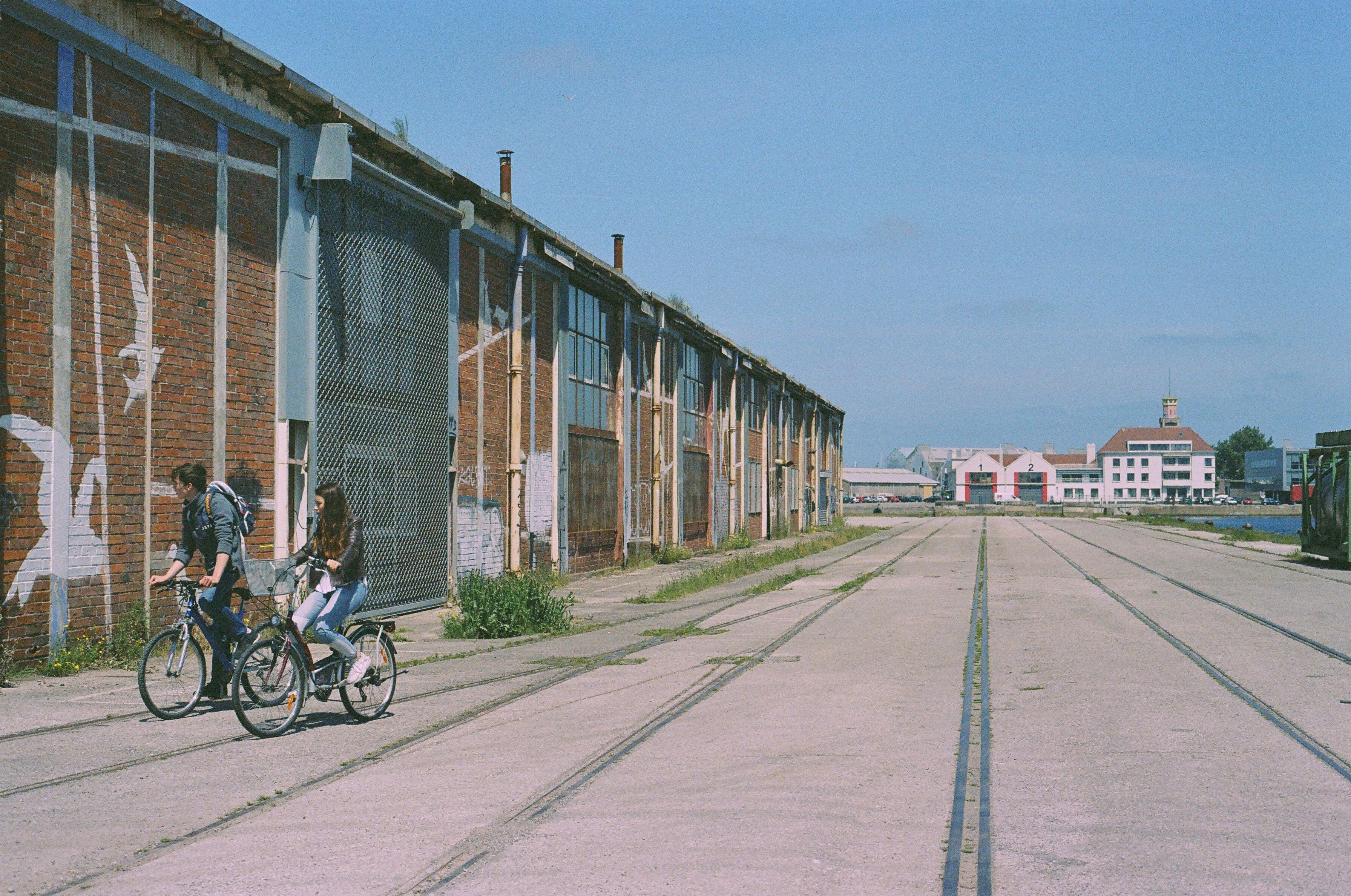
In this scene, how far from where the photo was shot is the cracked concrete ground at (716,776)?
5.27m

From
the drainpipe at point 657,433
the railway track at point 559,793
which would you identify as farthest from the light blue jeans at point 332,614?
the drainpipe at point 657,433

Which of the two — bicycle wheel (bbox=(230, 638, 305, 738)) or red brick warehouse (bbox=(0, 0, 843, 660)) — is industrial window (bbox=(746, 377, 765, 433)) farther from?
bicycle wheel (bbox=(230, 638, 305, 738))

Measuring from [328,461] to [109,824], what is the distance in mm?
9491

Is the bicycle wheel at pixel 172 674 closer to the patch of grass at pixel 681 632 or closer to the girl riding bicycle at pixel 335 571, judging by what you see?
the girl riding bicycle at pixel 335 571

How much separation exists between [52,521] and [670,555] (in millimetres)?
21194

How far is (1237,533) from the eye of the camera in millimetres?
50688

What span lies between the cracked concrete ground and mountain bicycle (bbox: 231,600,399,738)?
19cm

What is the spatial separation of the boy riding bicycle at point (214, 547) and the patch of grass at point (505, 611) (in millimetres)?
5857

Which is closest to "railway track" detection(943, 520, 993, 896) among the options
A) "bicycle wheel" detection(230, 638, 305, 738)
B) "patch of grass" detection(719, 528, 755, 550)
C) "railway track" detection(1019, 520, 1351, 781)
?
"railway track" detection(1019, 520, 1351, 781)

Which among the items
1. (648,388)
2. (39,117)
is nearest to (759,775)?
(39,117)

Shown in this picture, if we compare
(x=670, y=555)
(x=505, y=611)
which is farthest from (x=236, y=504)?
(x=670, y=555)

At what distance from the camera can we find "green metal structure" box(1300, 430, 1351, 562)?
2797 centimetres

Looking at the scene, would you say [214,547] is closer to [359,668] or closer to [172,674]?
[172,674]

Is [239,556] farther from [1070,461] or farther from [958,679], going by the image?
[1070,461]
